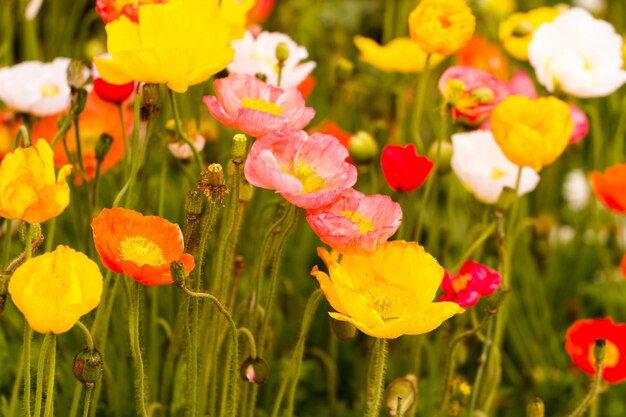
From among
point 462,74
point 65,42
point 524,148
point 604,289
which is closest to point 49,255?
point 524,148

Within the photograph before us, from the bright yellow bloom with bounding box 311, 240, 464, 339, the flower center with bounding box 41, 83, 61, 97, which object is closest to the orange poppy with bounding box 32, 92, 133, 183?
the flower center with bounding box 41, 83, 61, 97

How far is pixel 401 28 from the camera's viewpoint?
1.99 metres

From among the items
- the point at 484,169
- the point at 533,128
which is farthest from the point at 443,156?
the point at 533,128

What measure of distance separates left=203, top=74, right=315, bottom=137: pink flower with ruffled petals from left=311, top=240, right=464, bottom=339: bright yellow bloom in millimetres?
140

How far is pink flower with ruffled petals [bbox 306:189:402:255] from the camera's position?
2.56 ft

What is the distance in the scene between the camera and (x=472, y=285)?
3.07 feet

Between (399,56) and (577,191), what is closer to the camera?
(399,56)

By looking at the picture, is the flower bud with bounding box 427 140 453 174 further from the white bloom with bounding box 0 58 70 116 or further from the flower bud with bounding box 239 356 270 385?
the white bloom with bounding box 0 58 70 116

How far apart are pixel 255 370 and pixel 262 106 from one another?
0.27 m

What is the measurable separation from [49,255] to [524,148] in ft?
1.67

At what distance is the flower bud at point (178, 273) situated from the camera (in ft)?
2.40

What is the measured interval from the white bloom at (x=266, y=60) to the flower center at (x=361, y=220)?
34cm

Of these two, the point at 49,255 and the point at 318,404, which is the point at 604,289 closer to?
the point at 318,404

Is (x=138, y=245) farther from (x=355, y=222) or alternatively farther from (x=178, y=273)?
(x=355, y=222)
